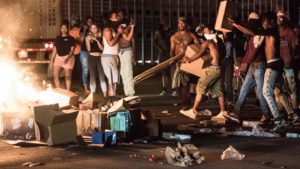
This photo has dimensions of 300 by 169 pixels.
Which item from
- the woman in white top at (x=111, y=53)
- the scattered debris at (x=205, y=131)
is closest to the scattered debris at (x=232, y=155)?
the scattered debris at (x=205, y=131)

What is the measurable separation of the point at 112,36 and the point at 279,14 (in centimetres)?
319

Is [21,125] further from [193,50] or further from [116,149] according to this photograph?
[193,50]

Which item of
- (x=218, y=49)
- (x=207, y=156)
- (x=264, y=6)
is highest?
(x=264, y=6)

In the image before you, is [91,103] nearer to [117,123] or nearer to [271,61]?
[117,123]

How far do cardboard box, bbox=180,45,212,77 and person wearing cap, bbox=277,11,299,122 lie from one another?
1.45m

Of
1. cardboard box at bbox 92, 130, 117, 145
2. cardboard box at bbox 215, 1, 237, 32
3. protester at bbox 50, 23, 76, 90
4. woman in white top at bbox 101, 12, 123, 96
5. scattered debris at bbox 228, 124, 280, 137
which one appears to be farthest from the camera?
protester at bbox 50, 23, 76, 90

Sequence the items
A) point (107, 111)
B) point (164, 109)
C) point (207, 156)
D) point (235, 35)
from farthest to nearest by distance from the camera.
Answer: point (235, 35) → point (164, 109) → point (107, 111) → point (207, 156)

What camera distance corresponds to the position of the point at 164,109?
1372 cm

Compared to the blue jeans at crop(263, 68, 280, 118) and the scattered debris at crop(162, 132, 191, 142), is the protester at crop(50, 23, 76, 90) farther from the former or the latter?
the scattered debris at crop(162, 132, 191, 142)

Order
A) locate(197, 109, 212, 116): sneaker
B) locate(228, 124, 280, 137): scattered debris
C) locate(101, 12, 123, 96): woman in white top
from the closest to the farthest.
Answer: locate(228, 124, 280, 137): scattered debris < locate(197, 109, 212, 116): sneaker < locate(101, 12, 123, 96): woman in white top

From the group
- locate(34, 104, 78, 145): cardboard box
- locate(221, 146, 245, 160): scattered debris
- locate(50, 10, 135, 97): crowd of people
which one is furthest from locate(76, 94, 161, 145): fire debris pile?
locate(50, 10, 135, 97): crowd of people

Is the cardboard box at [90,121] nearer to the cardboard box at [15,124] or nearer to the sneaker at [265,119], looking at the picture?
the cardboard box at [15,124]

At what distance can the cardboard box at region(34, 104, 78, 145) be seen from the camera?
29.6ft

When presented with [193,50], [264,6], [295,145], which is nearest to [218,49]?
[193,50]
